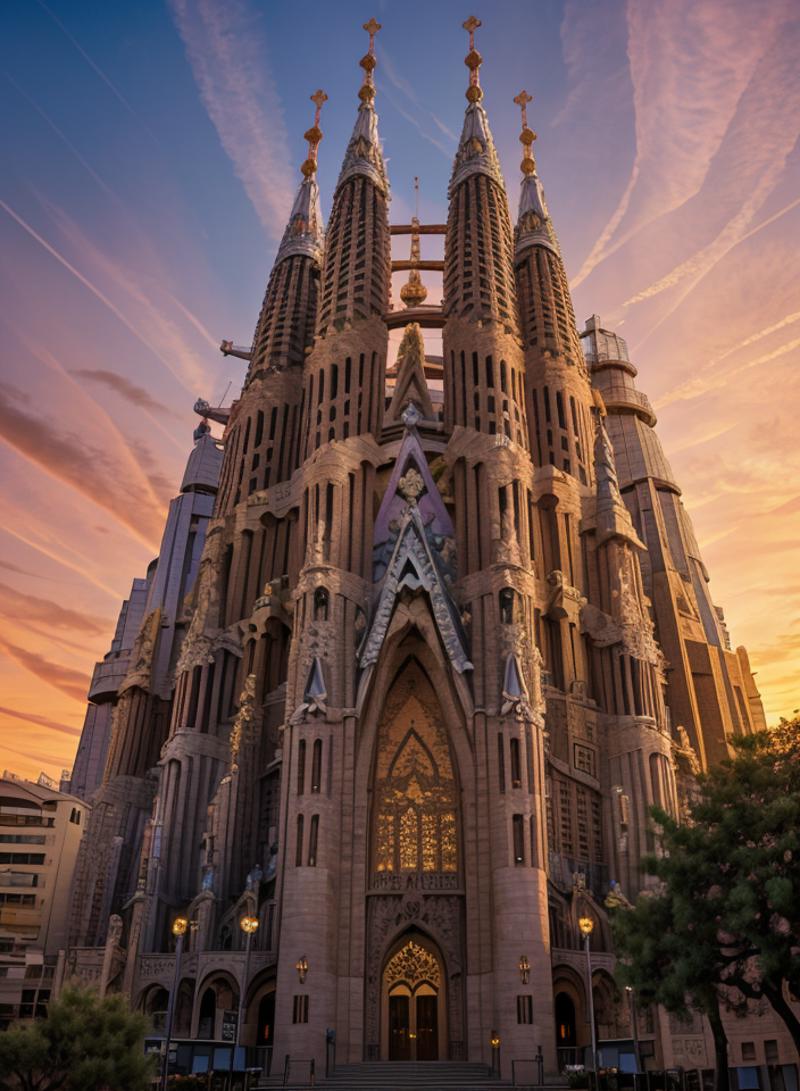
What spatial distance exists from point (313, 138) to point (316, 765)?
55.0 meters

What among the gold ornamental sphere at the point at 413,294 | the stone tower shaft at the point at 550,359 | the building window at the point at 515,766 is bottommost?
the building window at the point at 515,766

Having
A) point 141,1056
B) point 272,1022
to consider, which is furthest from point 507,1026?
point 141,1056

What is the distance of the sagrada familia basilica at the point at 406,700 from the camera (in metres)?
42.7

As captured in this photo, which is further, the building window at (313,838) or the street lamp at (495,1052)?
the building window at (313,838)

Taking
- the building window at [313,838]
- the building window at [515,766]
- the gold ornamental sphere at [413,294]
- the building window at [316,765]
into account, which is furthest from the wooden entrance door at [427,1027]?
the gold ornamental sphere at [413,294]

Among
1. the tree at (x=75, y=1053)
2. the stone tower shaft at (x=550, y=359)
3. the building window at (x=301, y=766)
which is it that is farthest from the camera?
the stone tower shaft at (x=550, y=359)

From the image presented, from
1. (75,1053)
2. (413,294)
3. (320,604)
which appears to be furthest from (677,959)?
(413,294)

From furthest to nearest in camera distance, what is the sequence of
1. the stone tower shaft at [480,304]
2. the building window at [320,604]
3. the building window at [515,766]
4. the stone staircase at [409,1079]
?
the stone tower shaft at [480,304] → the building window at [320,604] → the building window at [515,766] → the stone staircase at [409,1079]

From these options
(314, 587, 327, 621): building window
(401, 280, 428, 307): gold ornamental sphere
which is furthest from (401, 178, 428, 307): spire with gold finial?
(314, 587, 327, 621): building window

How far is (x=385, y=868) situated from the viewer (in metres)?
46.0

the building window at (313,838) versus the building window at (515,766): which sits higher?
the building window at (515,766)

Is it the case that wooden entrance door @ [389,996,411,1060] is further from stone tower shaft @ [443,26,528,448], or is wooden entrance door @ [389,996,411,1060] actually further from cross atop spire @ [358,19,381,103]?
cross atop spire @ [358,19,381,103]

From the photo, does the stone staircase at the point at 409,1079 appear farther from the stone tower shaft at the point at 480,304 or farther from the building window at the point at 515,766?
the stone tower shaft at the point at 480,304

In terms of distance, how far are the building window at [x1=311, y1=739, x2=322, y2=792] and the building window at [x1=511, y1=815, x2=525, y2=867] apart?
27.9 feet
